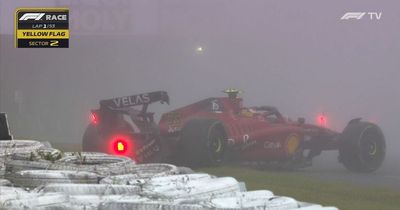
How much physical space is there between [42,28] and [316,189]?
454cm

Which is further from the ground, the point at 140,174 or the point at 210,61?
the point at 210,61

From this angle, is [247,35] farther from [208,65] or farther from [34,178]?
[34,178]

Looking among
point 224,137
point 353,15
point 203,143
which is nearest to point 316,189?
point 224,137

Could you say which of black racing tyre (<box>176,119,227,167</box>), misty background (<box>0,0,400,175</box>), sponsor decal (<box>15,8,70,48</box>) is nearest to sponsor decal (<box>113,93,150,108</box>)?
misty background (<box>0,0,400,175</box>)

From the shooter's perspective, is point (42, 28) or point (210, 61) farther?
point (42, 28)

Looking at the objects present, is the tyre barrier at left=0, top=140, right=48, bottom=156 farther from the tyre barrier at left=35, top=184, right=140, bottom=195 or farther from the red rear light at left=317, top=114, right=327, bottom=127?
the red rear light at left=317, top=114, right=327, bottom=127

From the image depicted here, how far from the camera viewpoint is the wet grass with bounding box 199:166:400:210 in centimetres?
639

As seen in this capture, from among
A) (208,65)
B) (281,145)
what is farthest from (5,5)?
(281,145)

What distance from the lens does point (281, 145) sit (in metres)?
7.59

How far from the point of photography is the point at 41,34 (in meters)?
8.73

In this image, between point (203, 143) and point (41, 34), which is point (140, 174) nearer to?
point (203, 143)

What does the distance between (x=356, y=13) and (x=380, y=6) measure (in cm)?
30

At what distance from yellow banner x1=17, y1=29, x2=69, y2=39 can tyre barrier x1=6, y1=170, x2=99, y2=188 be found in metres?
5.44

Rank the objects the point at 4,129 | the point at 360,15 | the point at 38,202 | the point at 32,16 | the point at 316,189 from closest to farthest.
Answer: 1. the point at 38,202
2. the point at 4,129
3. the point at 316,189
4. the point at 360,15
5. the point at 32,16
